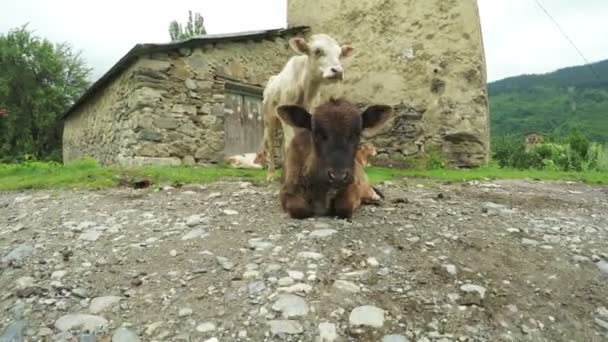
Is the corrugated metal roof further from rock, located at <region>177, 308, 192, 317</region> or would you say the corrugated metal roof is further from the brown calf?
rock, located at <region>177, 308, 192, 317</region>

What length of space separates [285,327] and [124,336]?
1019 mm

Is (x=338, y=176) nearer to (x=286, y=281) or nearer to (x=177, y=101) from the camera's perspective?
(x=286, y=281)

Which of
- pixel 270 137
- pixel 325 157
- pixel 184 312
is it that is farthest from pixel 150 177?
pixel 184 312

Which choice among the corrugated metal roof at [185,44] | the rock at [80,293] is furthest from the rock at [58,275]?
the corrugated metal roof at [185,44]

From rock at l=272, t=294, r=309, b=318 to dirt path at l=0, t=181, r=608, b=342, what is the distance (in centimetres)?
1

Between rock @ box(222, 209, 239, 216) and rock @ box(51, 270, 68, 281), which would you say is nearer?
rock @ box(51, 270, 68, 281)

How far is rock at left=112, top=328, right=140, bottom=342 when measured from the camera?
9.77ft

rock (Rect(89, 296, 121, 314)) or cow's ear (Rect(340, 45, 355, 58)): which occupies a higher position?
cow's ear (Rect(340, 45, 355, 58))

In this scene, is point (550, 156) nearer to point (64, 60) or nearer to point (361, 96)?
point (361, 96)

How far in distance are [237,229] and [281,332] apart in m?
1.87

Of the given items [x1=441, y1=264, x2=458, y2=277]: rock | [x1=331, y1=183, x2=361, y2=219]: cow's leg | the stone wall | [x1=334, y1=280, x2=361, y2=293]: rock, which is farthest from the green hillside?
A: [x1=334, y1=280, x2=361, y2=293]: rock

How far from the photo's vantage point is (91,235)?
4.76 m

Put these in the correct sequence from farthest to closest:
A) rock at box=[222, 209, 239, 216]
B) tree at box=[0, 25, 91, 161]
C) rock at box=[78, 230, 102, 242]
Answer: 1. tree at box=[0, 25, 91, 161]
2. rock at box=[222, 209, 239, 216]
3. rock at box=[78, 230, 102, 242]

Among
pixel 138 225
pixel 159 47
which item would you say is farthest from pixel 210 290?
pixel 159 47
